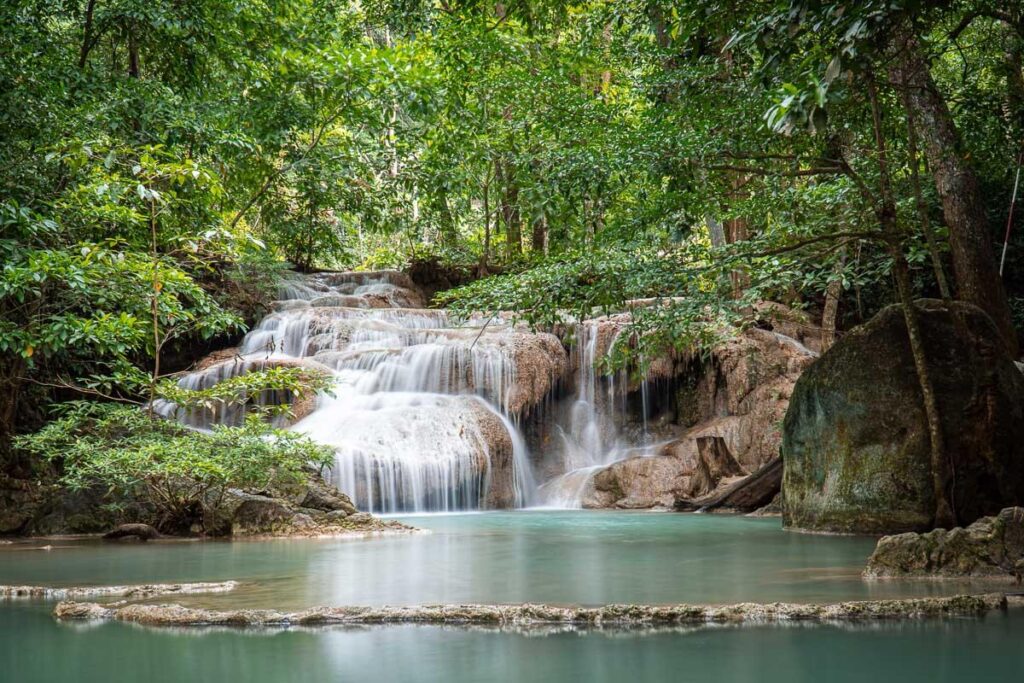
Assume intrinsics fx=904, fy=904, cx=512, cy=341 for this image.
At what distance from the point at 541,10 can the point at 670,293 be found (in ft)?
16.0

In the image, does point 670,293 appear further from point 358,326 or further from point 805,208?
point 358,326

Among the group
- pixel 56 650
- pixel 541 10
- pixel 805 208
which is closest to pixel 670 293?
pixel 805 208

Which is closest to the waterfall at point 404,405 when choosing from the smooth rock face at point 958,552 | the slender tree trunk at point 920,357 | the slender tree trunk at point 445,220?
the slender tree trunk at point 445,220

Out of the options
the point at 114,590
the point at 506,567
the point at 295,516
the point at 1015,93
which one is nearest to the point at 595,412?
the point at 295,516

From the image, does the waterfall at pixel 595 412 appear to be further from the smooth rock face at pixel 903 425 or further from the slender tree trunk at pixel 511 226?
the smooth rock face at pixel 903 425

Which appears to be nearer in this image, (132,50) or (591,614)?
(591,614)

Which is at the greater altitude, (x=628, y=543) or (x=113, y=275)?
(x=113, y=275)

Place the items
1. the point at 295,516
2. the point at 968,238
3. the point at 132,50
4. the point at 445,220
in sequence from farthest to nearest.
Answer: the point at 445,220 → the point at 132,50 → the point at 968,238 → the point at 295,516

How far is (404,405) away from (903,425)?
867 centimetres

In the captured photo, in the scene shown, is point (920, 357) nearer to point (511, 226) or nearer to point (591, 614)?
point (591, 614)

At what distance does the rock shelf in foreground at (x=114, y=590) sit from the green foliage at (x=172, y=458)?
296cm

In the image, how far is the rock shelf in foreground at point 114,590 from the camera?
4883 millimetres

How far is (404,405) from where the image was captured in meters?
15.0

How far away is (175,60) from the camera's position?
444 inches
